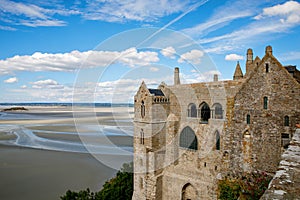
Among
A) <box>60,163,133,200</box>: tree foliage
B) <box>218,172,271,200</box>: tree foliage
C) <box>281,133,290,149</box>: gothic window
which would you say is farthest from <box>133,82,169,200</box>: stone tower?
<box>281,133,290,149</box>: gothic window

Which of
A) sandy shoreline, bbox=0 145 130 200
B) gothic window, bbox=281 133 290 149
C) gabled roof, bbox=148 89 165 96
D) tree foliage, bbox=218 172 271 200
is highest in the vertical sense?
gabled roof, bbox=148 89 165 96

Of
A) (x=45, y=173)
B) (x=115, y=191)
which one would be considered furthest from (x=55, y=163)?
(x=115, y=191)

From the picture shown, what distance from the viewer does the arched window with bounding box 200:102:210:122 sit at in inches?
651

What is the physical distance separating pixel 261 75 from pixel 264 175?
12.0ft

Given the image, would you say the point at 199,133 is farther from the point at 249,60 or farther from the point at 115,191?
the point at 115,191

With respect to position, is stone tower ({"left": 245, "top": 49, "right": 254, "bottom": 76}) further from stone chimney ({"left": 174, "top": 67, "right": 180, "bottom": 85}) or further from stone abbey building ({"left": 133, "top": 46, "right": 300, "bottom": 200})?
stone chimney ({"left": 174, "top": 67, "right": 180, "bottom": 85})

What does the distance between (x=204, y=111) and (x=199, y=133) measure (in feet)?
5.69

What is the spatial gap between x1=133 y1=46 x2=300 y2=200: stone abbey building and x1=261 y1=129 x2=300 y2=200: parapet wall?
3.63 meters

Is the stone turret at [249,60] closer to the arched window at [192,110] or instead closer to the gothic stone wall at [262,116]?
the arched window at [192,110]

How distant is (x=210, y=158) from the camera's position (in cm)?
1550

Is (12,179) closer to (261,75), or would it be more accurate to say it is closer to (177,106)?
(177,106)

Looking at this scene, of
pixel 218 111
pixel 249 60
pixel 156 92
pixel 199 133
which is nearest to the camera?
pixel 218 111

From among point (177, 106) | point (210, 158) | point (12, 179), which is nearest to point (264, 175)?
point (210, 158)

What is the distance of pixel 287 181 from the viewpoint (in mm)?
3607
